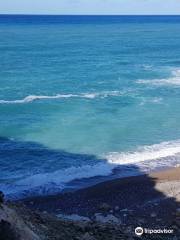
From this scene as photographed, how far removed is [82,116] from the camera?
51.5 m

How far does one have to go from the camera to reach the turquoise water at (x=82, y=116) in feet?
123

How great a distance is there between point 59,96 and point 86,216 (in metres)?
32.2

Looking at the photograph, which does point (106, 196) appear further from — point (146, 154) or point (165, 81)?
point (165, 81)

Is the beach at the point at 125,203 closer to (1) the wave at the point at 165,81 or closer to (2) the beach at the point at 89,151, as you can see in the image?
(2) the beach at the point at 89,151

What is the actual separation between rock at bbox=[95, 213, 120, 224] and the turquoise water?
17.1 feet

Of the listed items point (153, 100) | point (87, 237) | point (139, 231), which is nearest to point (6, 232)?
point (87, 237)

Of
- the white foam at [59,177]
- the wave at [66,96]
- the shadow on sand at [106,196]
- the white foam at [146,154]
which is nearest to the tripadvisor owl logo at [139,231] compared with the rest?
the shadow on sand at [106,196]

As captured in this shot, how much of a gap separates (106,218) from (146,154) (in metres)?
A: 12.4

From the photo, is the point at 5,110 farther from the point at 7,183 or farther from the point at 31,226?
the point at 31,226

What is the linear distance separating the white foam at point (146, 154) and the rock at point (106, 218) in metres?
9.49

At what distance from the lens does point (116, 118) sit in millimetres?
50875

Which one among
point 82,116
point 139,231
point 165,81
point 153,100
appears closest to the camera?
point 139,231

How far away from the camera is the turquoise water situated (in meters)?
37.6

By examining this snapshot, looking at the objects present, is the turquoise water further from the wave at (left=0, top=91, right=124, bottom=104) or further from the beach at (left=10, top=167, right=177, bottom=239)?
the beach at (left=10, top=167, right=177, bottom=239)
